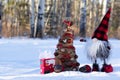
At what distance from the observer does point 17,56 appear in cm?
927

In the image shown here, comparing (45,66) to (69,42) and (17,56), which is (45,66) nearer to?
(69,42)

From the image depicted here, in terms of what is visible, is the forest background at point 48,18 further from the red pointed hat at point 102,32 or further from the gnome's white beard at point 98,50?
the gnome's white beard at point 98,50

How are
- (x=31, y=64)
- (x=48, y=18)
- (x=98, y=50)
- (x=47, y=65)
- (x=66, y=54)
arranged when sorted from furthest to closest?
(x=48, y=18) → (x=31, y=64) → (x=47, y=65) → (x=66, y=54) → (x=98, y=50)

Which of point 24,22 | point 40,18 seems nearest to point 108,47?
point 40,18

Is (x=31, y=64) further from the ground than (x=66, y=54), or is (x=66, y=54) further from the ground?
(x=66, y=54)

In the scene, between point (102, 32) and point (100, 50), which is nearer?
point (100, 50)

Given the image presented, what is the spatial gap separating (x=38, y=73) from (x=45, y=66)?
175 millimetres

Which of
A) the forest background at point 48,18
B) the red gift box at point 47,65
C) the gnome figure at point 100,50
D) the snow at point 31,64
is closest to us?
the snow at point 31,64

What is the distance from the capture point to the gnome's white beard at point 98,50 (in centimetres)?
697

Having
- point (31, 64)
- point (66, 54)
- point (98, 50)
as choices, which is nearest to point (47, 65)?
point (66, 54)

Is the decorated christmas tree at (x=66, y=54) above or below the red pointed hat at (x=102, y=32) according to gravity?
below

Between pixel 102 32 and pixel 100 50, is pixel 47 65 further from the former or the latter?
pixel 102 32

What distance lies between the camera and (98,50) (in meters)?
6.96

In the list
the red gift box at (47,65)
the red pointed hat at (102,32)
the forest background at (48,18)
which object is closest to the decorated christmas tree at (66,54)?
the red gift box at (47,65)
